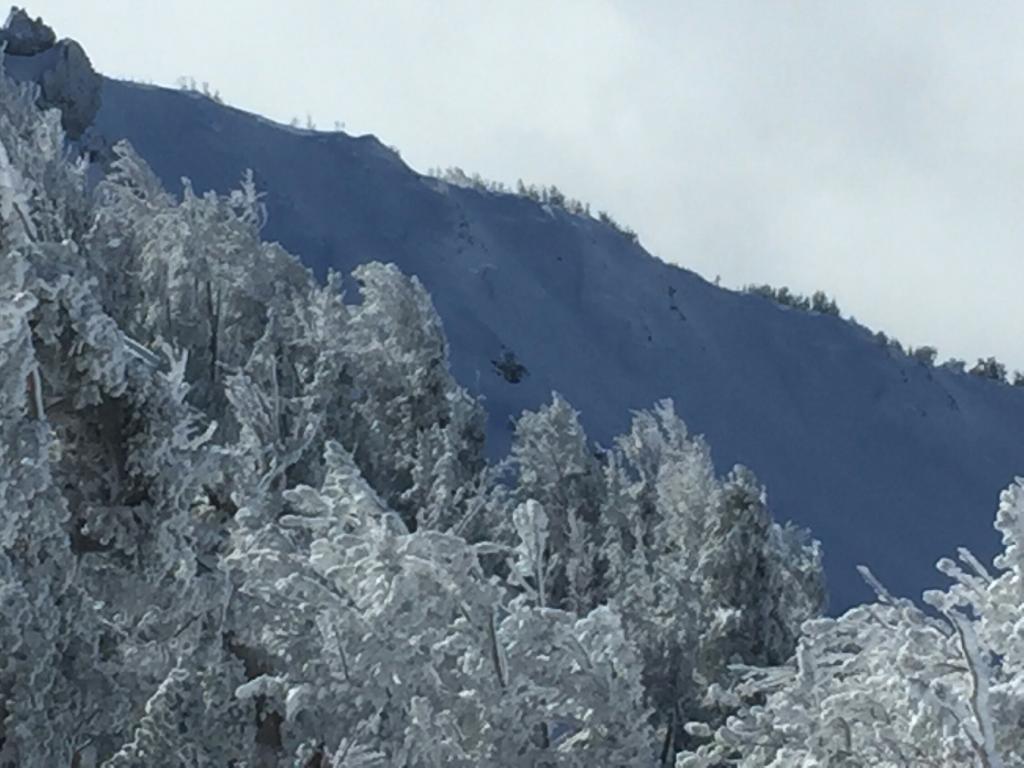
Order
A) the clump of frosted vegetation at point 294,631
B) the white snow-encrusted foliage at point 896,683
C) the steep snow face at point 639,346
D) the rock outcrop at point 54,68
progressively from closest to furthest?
the clump of frosted vegetation at point 294,631, the white snow-encrusted foliage at point 896,683, the rock outcrop at point 54,68, the steep snow face at point 639,346

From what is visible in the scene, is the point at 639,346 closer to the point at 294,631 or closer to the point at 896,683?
the point at 294,631

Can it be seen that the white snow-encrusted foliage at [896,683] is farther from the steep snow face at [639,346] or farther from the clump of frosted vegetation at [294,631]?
the steep snow face at [639,346]

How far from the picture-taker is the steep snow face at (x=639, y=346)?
66.6 meters

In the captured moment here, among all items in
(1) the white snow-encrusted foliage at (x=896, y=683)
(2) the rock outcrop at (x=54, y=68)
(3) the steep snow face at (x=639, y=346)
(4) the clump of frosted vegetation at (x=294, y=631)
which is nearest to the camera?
(4) the clump of frosted vegetation at (x=294, y=631)

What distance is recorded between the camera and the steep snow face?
219ft

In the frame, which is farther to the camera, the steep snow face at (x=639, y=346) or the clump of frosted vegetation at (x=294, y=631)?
the steep snow face at (x=639, y=346)

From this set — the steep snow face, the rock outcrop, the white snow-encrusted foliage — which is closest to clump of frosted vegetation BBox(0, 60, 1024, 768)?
the white snow-encrusted foliage

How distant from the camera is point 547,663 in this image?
10.3 meters

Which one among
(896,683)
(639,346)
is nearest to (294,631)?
(896,683)

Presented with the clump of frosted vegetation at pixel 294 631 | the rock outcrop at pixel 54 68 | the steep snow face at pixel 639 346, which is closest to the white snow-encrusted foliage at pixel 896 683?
the clump of frosted vegetation at pixel 294 631

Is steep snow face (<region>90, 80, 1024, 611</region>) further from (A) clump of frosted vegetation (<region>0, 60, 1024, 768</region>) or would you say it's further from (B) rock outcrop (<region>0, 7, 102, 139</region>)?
(A) clump of frosted vegetation (<region>0, 60, 1024, 768</region>)

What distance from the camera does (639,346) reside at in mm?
72750

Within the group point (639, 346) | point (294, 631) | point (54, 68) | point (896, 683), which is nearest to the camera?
point (896, 683)

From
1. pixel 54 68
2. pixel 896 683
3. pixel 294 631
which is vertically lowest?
pixel 896 683
